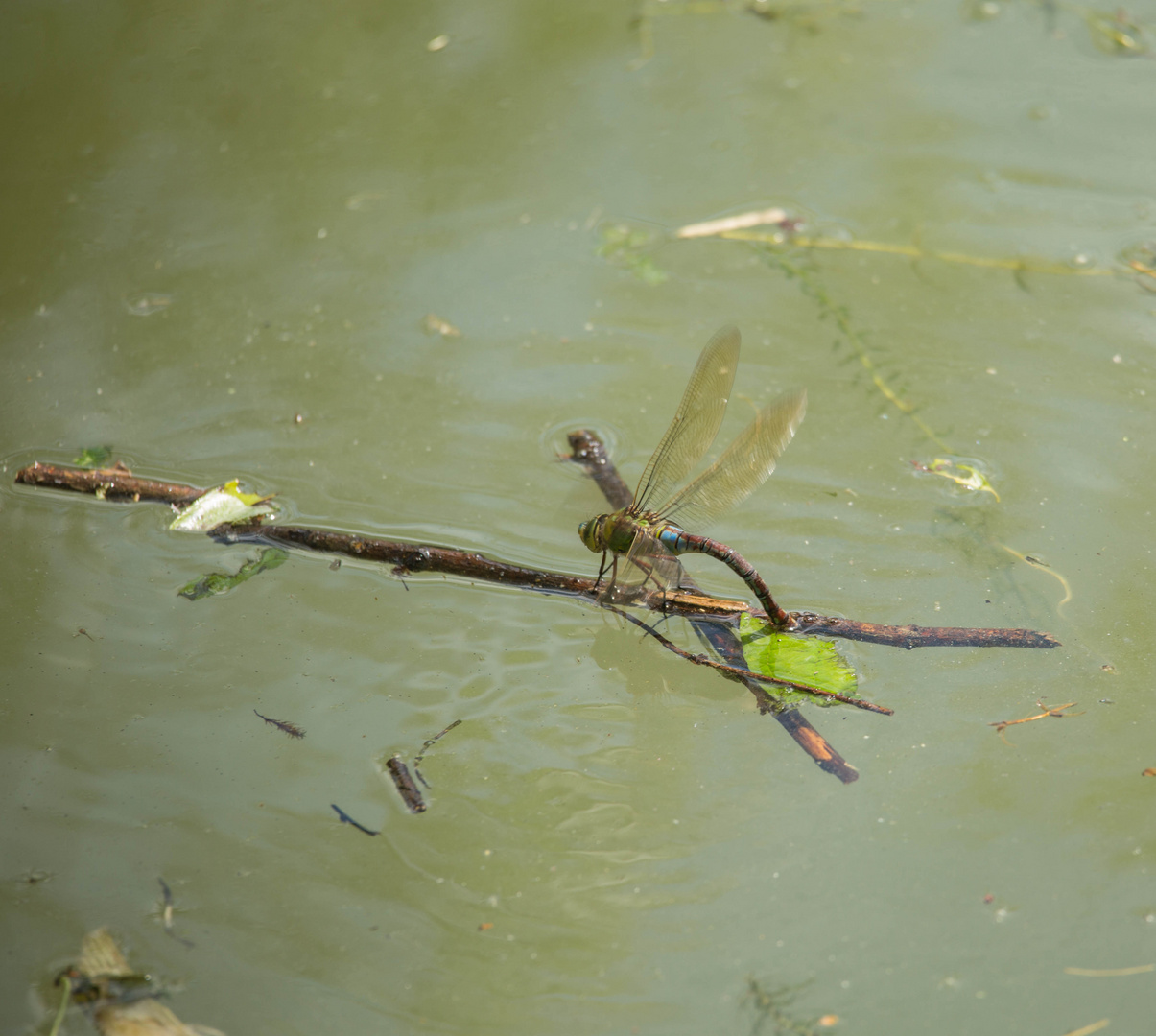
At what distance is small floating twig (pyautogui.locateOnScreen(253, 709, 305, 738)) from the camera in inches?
91.0

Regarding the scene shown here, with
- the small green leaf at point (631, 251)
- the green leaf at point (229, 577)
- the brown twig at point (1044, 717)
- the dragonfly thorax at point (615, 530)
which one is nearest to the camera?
the brown twig at point (1044, 717)

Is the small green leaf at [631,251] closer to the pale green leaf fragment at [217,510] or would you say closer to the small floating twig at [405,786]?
Answer: the pale green leaf fragment at [217,510]

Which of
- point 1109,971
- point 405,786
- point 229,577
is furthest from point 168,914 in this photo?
point 1109,971

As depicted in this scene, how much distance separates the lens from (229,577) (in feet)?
8.66

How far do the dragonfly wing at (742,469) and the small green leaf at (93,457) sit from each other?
1.80 meters

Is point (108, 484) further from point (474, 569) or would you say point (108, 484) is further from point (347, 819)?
point (347, 819)

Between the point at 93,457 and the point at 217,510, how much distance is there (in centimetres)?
56

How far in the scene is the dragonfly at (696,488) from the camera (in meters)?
2.48

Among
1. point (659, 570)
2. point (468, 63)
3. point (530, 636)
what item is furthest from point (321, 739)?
point (468, 63)

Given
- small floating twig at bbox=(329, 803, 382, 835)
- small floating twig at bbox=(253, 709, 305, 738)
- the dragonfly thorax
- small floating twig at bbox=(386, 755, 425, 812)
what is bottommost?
small floating twig at bbox=(329, 803, 382, 835)

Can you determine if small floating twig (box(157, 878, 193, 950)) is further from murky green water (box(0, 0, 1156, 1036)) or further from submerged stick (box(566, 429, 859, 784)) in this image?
submerged stick (box(566, 429, 859, 784))

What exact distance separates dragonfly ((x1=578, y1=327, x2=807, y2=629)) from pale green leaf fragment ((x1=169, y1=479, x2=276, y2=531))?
1008 millimetres

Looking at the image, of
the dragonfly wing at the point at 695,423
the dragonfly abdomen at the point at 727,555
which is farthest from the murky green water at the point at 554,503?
the dragonfly wing at the point at 695,423

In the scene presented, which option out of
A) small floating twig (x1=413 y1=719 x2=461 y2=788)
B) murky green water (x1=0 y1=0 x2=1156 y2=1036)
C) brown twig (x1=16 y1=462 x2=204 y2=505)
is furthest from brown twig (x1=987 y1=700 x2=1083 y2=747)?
brown twig (x1=16 y1=462 x2=204 y2=505)
